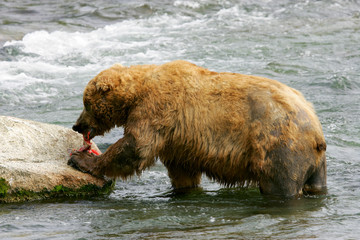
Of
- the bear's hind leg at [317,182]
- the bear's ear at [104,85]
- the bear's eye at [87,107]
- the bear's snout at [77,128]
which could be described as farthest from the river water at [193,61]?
the bear's ear at [104,85]

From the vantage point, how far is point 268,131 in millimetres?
5938

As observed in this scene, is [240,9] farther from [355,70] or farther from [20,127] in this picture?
[20,127]

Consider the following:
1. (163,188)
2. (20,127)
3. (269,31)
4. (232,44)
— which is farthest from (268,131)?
(269,31)

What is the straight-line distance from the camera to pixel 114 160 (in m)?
6.38

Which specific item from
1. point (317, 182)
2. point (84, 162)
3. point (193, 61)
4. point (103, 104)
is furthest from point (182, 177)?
point (193, 61)

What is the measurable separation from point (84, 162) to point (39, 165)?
1.59ft

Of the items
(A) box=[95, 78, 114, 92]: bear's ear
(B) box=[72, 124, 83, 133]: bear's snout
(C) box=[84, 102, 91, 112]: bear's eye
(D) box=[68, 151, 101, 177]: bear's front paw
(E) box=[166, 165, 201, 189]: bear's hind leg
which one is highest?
(A) box=[95, 78, 114, 92]: bear's ear

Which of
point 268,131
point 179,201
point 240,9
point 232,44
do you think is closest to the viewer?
point 268,131

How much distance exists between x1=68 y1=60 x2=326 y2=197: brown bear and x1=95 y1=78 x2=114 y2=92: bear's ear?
1 cm

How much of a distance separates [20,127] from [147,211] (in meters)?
A: 1.90

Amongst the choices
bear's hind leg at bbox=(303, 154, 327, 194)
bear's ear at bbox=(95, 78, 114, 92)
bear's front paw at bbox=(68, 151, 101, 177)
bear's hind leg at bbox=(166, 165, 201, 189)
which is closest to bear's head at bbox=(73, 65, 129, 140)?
bear's ear at bbox=(95, 78, 114, 92)

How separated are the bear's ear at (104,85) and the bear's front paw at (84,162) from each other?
774mm

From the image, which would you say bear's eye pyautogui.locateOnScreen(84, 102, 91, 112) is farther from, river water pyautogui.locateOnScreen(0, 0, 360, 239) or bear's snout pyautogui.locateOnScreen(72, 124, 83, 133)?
river water pyautogui.locateOnScreen(0, 0, 360, 239)

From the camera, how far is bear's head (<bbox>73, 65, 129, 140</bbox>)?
638cm
